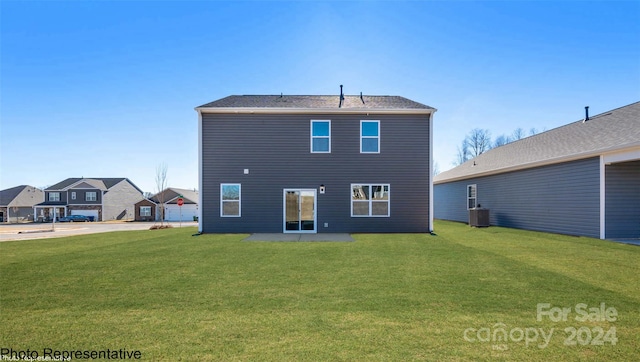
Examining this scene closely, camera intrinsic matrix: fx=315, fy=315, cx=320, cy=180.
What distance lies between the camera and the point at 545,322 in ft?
12.6

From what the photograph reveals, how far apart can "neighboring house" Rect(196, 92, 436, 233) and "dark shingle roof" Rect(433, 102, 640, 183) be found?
200 inches

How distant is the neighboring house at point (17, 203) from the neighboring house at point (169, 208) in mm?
20305

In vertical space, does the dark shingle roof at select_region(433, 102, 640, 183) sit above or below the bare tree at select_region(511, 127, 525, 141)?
below

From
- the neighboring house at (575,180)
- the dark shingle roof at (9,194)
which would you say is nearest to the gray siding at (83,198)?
the dark shingle roof at (9,194)

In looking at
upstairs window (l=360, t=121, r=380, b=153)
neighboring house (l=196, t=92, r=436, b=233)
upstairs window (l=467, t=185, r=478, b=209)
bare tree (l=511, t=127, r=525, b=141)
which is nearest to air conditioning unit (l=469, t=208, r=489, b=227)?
upstairs window (l=467, t=185, r=478, b=209)

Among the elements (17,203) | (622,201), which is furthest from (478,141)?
(17,203)

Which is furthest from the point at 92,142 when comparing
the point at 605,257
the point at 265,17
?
the point at 605,257

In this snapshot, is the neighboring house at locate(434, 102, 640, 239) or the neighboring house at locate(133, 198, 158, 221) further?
the neighboring house at locate(133, 198, 158, 221)

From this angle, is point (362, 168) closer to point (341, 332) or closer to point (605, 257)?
point (605, 257)

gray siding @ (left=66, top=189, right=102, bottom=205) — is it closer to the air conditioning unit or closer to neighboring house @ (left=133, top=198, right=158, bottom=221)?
neighboring house @ (left=133, top=198, right=158, bottom=221)

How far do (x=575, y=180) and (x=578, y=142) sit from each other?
2.03 m

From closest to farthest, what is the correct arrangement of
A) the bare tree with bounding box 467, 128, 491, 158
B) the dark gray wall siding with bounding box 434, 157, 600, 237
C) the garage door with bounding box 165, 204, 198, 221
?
1. the dark gray wall siding with bounding box 434, 157, 600, 237
2. the garage door with bounding box 165, 204, 198, 221
3. the bare tree with bounding box 467, 128, 491, 158

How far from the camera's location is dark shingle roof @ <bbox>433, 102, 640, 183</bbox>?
1116 centimetres

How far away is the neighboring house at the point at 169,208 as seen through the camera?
140ft
